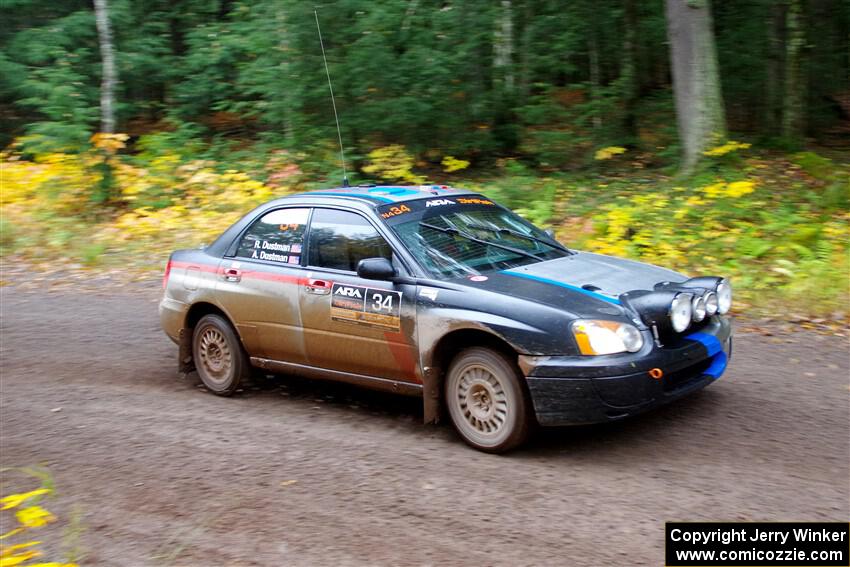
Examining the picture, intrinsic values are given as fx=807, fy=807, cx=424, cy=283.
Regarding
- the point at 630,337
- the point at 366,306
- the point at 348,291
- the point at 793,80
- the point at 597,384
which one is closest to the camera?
the point at 597,384

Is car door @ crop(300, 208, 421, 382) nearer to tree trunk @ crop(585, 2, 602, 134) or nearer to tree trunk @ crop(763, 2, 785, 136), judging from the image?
tree trunk @ crop(585, 2, 602, 134)

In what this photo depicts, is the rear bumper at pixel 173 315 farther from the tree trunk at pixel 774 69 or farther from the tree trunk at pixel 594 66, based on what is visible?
the tree trunk at pixel 774 69

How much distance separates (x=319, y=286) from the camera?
618 centimetres

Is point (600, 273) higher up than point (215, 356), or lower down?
higher up

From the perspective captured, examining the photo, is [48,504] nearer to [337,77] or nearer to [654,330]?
[654,330]

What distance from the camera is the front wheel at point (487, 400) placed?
519cm

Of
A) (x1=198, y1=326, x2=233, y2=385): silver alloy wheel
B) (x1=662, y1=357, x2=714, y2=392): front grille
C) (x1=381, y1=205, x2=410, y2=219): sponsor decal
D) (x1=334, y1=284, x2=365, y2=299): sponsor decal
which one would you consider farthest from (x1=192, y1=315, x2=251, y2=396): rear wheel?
(x1=662, y1=357, x2=714, y2=392): front grille

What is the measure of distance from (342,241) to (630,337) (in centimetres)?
235

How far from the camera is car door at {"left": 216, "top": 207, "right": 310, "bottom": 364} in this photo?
640 cm

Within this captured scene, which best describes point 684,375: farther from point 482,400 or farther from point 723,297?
point 482,400

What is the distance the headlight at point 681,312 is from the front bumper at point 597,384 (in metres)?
0.21

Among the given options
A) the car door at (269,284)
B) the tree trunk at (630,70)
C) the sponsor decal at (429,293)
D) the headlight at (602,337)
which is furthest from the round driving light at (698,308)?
the tree trunk at (630,70)

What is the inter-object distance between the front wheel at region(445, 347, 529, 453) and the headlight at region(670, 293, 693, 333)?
111cm

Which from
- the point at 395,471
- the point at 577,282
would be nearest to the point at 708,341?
the point at 577,282
